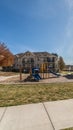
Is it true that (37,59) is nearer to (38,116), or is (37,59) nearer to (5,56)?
(5,56)

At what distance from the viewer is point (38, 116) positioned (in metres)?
5.87

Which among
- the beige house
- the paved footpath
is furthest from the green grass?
the beige house

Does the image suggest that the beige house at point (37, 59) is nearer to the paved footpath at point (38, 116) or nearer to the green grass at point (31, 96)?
the green grass at point (31, 96)

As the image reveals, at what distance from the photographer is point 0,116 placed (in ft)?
19.8

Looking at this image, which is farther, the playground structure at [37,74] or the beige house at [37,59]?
the beige house at [37,59]

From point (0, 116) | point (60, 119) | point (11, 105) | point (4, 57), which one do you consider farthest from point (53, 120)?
point (4, 57)

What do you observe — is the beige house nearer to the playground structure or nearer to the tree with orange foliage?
the tree with orange foliage

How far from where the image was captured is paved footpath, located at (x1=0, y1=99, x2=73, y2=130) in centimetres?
503

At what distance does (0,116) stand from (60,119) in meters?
2.05

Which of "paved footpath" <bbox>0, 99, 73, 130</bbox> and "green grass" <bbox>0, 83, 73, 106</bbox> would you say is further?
"green grass" <bbox>0, 83, 73, 106</bbox>

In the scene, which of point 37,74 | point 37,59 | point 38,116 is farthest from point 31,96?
point 37,59

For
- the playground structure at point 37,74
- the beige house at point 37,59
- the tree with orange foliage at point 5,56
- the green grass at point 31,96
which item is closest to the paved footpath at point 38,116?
the green grass at point 31,96

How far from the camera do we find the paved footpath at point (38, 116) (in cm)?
503

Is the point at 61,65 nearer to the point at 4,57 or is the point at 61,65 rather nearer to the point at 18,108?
the point at 4,57
